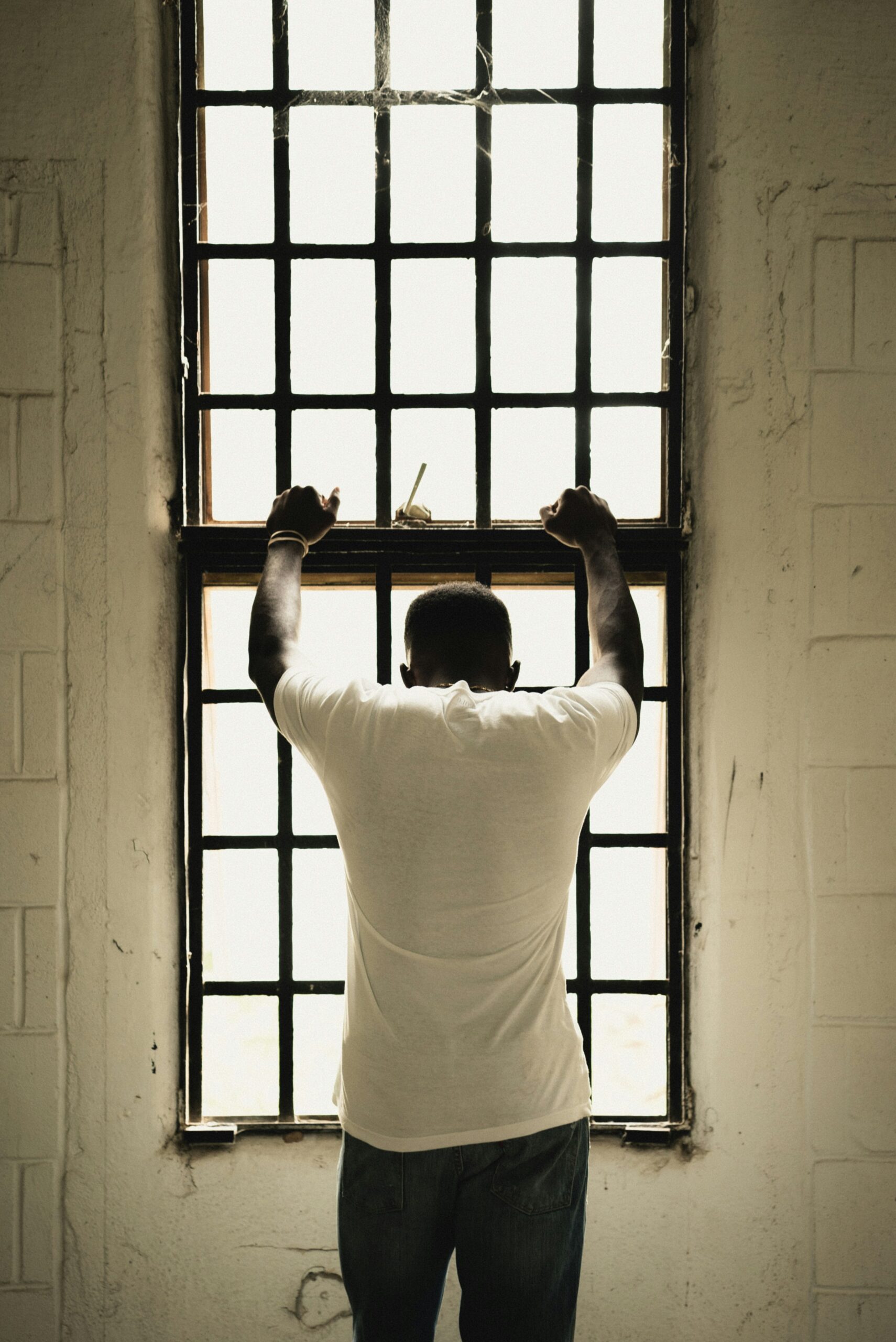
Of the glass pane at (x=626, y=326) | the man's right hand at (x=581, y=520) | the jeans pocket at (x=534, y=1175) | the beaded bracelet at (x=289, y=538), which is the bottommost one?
the jeans pocket at (x=534, y=1175)

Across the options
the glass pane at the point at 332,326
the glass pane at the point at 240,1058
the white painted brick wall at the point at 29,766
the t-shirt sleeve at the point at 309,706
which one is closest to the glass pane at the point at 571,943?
the glass pane at the point at 240,1058

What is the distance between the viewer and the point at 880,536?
178cm

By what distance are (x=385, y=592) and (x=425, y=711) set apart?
707mm

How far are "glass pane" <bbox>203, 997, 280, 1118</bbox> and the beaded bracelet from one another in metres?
1.04

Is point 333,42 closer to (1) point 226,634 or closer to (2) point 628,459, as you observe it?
(2) point 628,459

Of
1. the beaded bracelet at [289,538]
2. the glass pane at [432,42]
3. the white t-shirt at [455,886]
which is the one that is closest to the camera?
the white t-shirt at [455,886]

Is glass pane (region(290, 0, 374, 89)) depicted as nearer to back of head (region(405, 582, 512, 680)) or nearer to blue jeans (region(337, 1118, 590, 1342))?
back of head (region(405, 582, 512, 680))

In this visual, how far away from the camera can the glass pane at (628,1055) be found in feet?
6.17

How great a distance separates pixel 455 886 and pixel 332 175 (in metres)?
1.61

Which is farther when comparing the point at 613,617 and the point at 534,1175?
the point at 613,617

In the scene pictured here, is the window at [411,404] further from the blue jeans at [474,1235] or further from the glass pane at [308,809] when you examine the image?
the blue jeans at [474,1235]

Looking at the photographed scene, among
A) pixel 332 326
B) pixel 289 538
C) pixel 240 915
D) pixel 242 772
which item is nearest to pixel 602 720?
pixel 289 538

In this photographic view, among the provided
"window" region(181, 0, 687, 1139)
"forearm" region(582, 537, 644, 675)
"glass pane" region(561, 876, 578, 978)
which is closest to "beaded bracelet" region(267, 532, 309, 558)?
"window" region(181, 0, 687, 1139)

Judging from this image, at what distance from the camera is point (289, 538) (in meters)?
1.66
